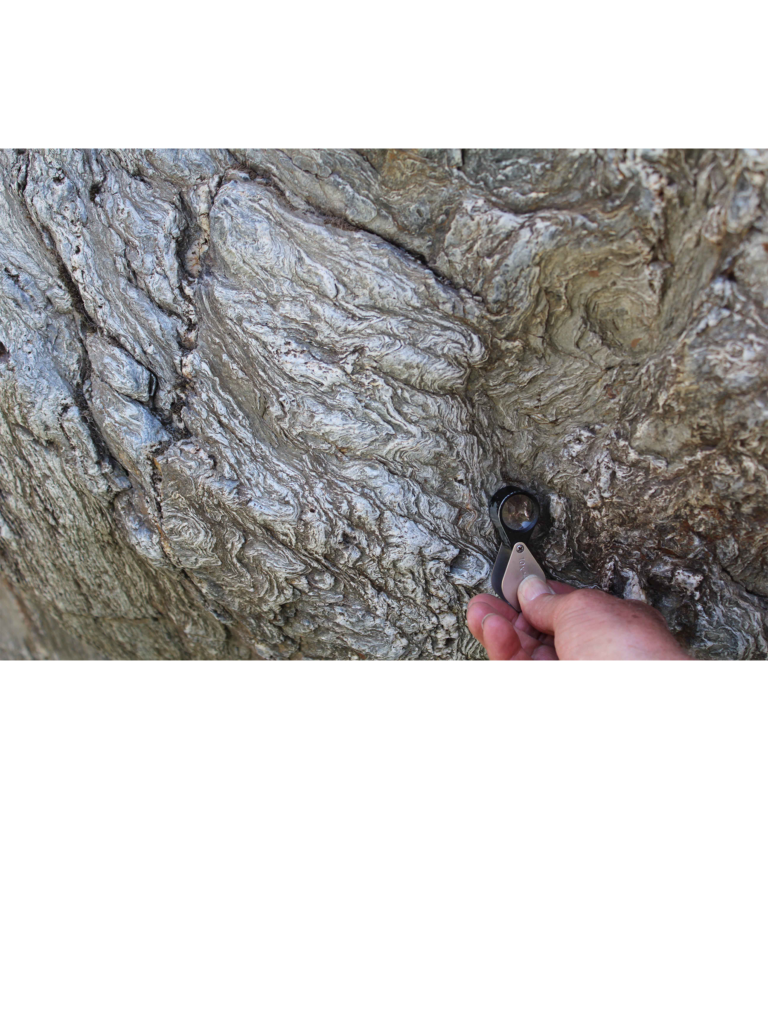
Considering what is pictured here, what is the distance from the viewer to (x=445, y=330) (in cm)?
140

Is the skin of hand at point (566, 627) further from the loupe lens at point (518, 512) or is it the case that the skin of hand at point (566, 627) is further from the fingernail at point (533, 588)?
the loupe lens at point (518, 512)

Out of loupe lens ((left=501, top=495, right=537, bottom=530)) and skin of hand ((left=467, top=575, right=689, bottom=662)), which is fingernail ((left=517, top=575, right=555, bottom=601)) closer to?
skin of hand ((left=467, top=575, right=689, bottom=662))

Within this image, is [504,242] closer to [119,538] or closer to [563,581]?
[563,581]

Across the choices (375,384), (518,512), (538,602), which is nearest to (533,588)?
(538,602)

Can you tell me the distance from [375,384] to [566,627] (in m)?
0.66

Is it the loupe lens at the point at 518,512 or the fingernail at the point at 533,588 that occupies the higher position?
the loupe lens at the point at 518,512

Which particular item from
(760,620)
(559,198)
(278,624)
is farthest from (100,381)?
(760,620)

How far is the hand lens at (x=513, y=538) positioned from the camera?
→ 5.02ft

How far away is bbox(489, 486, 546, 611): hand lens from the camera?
153 cm

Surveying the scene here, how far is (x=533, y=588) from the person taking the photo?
1496 millimetres

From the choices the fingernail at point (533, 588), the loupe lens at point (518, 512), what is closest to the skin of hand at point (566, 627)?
the fingernail at point (533, 588)

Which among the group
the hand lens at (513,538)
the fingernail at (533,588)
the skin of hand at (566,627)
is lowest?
the skin of hand at (566,627)

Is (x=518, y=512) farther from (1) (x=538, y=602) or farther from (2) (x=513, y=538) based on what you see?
(1) (x=538, y=602)

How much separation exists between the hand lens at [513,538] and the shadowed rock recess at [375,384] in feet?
0.11
